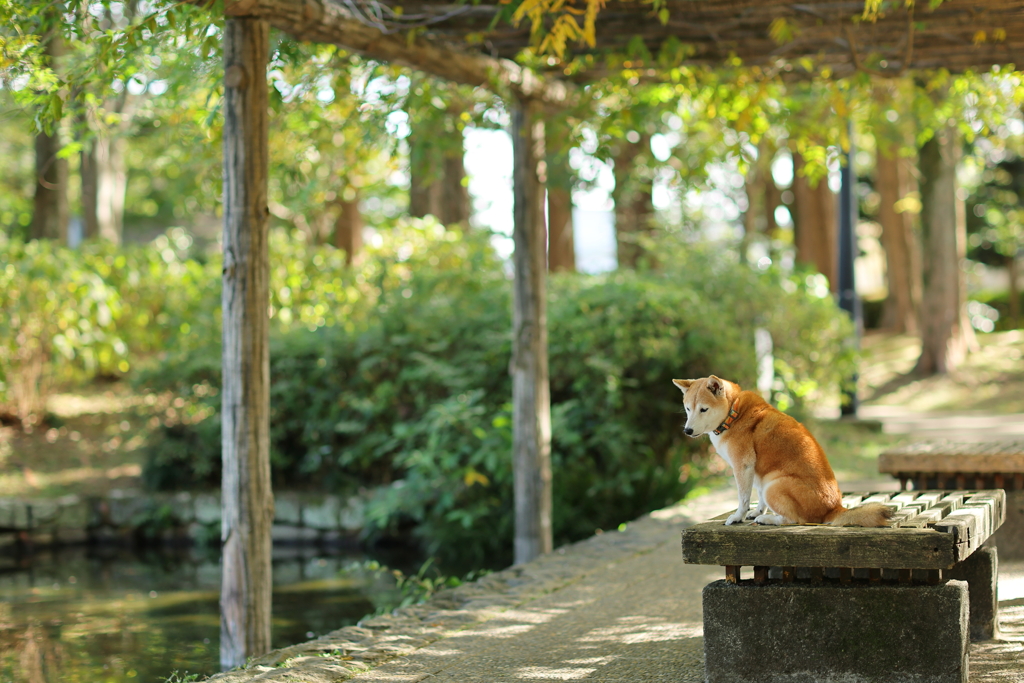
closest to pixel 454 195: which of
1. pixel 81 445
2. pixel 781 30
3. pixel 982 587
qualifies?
pixel 81 445

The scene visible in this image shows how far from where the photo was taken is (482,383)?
10.1 m

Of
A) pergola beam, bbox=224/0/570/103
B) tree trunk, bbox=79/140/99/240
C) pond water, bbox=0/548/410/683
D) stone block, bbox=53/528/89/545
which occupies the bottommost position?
pond water, bbox=0/548/410/683

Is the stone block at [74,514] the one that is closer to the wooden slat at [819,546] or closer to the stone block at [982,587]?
the wooden slat at [819,546]

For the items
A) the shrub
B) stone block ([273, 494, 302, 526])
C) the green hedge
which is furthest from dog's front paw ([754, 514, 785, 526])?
the shrub

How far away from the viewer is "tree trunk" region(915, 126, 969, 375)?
18.8 meters

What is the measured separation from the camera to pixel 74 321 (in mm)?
12773

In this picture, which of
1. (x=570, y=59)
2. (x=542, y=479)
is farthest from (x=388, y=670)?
(x=570, y=59)

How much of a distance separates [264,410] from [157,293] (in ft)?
32.9

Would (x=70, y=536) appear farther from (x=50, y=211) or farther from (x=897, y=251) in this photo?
(x=897, y=251)

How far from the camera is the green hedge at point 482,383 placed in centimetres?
937

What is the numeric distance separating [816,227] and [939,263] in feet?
13.1

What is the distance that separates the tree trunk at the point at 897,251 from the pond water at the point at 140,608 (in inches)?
676

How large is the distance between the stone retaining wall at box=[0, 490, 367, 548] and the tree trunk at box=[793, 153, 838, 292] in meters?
14.5

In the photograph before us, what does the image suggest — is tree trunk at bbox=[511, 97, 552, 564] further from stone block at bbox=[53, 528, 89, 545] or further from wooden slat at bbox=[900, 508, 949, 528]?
stone block at bbox=[53, 528, 89, 545]
